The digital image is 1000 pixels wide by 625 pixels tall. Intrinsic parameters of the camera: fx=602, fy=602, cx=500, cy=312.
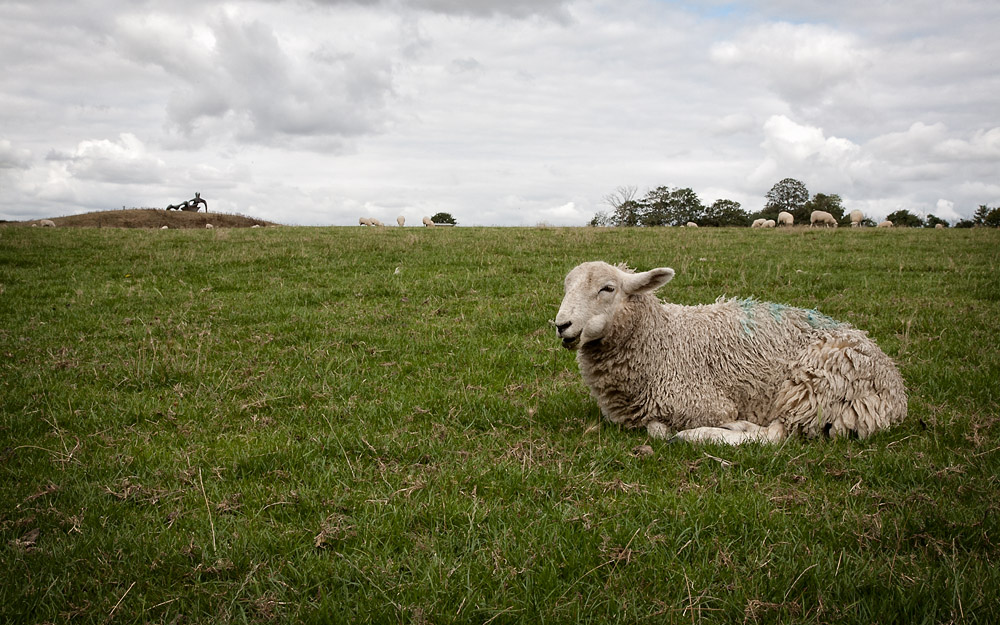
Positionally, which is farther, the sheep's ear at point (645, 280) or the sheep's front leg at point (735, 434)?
the sheep's ear at point (645, 280)

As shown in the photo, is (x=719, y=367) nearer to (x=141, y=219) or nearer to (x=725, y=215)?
(x=141, y=219)

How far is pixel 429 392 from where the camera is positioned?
6953 mm

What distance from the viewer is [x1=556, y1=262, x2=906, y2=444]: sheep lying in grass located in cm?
556

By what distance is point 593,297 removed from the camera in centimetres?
575

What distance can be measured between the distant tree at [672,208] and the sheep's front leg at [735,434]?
234 feet

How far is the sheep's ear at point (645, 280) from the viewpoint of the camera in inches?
232

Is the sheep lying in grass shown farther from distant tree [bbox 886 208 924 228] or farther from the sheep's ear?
distant tree [bbox 886 208 924 228]

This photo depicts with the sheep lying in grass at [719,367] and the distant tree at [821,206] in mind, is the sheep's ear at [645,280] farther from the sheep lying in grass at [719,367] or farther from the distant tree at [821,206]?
the distant tree at [821,206]

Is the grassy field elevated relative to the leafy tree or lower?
lower

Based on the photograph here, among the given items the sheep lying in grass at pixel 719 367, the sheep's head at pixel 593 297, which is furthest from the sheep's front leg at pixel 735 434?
the sheep's head at pixel 593 297

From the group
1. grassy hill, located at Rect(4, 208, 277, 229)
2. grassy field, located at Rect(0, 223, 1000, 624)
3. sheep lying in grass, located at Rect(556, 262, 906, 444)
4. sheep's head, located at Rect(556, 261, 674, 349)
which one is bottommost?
grassy field, located at Rect(0, 223, 1000, 624)

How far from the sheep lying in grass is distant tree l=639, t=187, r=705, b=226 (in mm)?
70832

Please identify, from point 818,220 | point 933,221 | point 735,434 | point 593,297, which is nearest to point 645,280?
point 593,297

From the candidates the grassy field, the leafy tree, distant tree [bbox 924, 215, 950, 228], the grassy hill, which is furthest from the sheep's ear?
the leafy tree
